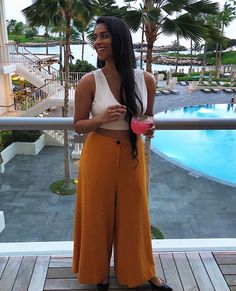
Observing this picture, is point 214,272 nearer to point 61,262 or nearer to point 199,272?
point 199,272

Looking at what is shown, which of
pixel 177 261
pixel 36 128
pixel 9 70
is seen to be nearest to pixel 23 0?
pixel 9 70

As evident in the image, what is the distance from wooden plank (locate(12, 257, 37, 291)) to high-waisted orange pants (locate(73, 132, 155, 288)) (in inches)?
11.2

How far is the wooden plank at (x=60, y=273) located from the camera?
193cm

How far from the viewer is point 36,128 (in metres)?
1.92

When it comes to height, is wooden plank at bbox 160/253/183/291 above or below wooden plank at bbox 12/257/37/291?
above

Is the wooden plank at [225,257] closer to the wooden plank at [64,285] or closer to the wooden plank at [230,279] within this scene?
the wooden plank at [230,279]

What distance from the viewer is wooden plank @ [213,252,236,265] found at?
81.6 inches

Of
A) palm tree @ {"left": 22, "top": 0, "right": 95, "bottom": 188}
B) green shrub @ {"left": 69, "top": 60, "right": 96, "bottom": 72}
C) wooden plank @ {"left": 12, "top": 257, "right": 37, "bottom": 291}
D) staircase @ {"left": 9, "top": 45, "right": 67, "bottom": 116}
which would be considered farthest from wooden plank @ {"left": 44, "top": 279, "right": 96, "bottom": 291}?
green shrub @ {"left": 69, "top": 60, "right": 96, "bottom": 72}

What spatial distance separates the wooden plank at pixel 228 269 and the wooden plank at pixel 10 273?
1.22 metres

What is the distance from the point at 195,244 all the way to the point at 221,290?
41 cm

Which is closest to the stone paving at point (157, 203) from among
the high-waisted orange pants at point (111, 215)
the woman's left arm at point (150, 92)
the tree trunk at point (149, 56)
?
the high-waisted orange pants at point (111, 215)

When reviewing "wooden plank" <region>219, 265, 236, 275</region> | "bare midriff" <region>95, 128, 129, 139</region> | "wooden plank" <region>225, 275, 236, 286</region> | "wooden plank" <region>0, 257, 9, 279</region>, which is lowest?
"wooden plank" <region>0, 257, 9, 279</region>

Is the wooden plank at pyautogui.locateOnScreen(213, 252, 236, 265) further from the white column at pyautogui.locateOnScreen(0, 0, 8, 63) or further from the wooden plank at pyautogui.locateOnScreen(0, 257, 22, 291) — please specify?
the white column at pyautogui.locateOnScreen(0, 0, 8, 63)

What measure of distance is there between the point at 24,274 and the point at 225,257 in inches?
48.6
